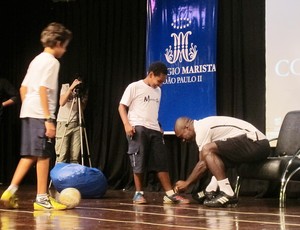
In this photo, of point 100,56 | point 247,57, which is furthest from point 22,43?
point 247,57

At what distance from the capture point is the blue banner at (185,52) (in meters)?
6.05

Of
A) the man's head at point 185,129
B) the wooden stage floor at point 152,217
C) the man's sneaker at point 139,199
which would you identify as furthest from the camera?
the man's sneaker at point 139,199

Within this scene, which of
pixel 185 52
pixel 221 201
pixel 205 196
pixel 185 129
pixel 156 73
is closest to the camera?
pixel 221 201

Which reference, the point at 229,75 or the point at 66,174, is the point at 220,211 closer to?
the point at 66,174

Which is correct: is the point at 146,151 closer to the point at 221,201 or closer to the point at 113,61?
the point at 221,201

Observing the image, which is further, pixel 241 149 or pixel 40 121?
pixel 241 149

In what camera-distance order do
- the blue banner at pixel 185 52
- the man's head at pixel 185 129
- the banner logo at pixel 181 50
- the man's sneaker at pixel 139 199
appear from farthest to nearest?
the banner logo at pixel 181 50 < the blue banner at pixel 185 52 < the man's sneaker at pixel 139 199 < the man's head at pixel 185 129

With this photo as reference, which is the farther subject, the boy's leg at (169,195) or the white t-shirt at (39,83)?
the boy's leg at (169,195)

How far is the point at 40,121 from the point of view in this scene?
3916 millimetres

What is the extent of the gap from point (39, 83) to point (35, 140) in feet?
1.20

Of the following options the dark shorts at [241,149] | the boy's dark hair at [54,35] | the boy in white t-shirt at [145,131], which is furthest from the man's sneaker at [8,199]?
the dark shorts at [241,149]

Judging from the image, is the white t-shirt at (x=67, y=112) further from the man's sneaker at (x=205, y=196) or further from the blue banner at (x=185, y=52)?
the man's sneaker at (x=205, y=196)

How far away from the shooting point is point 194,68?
244 inches

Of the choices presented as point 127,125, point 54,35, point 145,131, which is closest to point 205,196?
point 145,131
